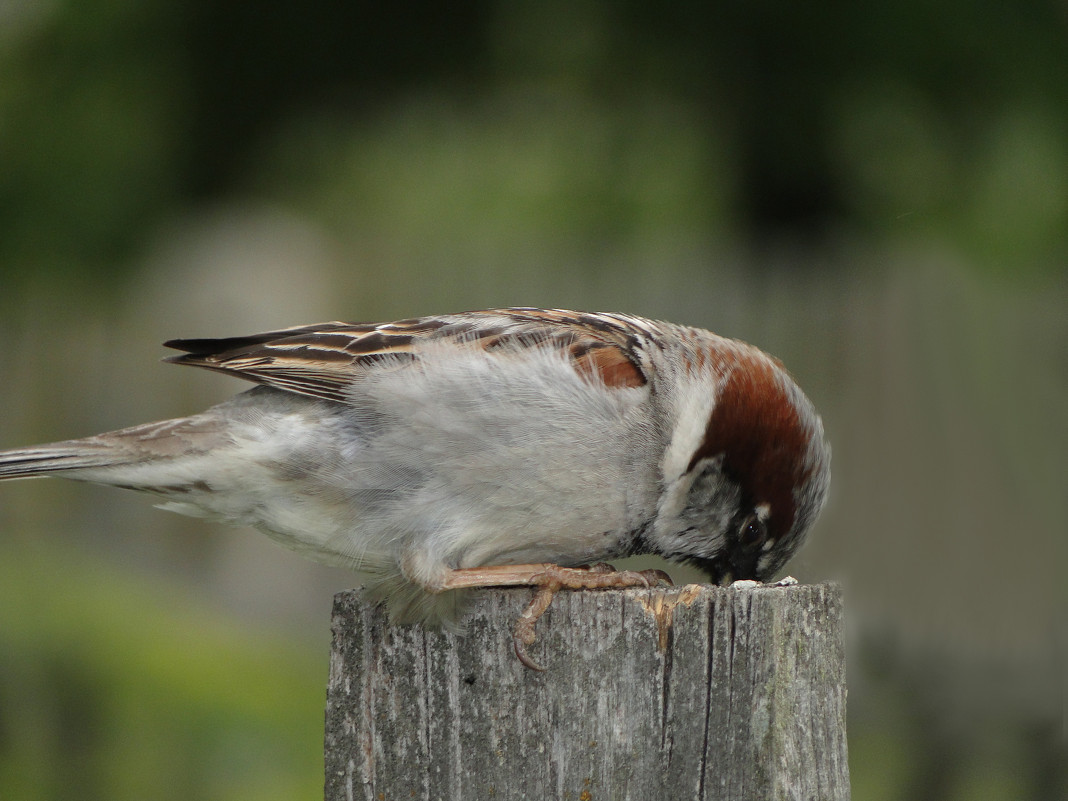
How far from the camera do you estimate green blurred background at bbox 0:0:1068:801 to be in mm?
3627

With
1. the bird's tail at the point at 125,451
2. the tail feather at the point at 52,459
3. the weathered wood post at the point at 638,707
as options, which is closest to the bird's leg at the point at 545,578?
the weathered wood post at the point at 638,707

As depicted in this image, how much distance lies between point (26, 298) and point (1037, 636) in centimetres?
415

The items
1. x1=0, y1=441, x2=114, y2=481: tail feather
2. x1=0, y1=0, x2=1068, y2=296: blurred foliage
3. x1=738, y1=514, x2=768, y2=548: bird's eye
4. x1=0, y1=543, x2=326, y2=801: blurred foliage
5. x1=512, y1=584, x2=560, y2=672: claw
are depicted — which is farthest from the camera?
x1=0, y1=0, x2=1068, y2=296: blurred foliage

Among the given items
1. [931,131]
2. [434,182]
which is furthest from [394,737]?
[931,131]

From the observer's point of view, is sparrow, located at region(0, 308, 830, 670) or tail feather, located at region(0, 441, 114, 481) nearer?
sparrow, located at region(0, 308, 830, 670)

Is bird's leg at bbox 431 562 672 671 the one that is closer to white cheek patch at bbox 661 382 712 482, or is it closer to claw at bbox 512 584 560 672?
claw at bbox 512 584 560 672

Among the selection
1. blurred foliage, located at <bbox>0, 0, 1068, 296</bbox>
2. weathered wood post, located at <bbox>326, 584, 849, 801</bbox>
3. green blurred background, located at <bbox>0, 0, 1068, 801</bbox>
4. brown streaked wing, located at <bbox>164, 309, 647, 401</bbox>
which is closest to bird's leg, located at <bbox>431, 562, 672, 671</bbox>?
weathered wood post, located at <bbox>326, 584, 849, 801</bbox>

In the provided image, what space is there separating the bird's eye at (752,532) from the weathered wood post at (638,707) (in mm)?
890

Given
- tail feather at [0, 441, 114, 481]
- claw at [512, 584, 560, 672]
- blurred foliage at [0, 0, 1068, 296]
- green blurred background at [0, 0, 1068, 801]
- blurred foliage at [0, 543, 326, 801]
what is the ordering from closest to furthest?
claw at [512, 584, 560, 672]
tail feather at [0, 441, 114, 481]
green blurred background at [0, 0, 1068, 801]
blurred foliage at [0, 543, 326, 801]
blurred foliage at [0, 0, 1068, 296]

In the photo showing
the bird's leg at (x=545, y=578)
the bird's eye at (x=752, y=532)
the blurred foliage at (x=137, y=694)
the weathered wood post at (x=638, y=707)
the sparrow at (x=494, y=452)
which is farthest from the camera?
the blurred foliage at (x=137, y=694)

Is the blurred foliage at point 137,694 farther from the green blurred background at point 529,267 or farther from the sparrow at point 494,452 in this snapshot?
the sparrow at point 494,452

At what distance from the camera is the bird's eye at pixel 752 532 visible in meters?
2.68

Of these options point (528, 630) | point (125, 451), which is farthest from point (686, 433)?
point (125, 451)

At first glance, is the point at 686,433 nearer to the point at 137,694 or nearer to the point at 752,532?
the point at 752,532
